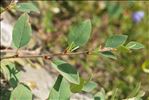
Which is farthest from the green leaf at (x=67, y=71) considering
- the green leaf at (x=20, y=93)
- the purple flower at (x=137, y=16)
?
the purple flower at (x=137, y=16)

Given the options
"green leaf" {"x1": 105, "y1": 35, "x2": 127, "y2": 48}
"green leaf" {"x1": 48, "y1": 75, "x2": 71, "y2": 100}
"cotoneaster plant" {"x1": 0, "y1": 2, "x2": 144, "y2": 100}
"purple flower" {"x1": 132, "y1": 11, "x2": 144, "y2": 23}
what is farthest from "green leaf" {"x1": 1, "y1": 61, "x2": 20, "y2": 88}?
"purple flower" {"x1": 132, "y1": 11, "x2": 144, "y2": 23}

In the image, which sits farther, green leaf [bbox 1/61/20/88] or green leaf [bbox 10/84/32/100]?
green leaf [bbox 1/61/20/88]

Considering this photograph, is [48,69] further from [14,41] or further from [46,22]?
[14,41]

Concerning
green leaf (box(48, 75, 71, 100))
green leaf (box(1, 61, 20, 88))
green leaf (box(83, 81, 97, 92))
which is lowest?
green leaf (box(83, 81, 97, 92))

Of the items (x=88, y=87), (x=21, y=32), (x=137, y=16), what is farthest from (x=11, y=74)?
(x=137, y=16)

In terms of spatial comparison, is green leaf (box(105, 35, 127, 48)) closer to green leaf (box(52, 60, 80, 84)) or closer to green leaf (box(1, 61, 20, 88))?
green leaf (box(52, 60, 80, 84))

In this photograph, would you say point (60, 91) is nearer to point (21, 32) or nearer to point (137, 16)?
point (21, 32)
